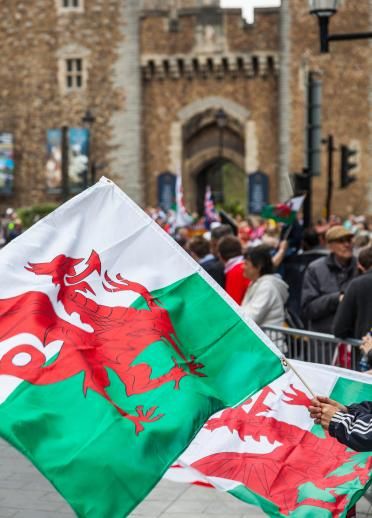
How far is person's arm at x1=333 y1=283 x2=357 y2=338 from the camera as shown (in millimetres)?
7049

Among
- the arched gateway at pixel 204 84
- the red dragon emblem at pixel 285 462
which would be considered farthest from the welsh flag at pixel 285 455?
the arched gateway at pixel 204 84

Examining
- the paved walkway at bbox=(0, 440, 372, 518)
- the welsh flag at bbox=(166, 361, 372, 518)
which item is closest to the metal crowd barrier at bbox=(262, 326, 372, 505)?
the paved walkway at bbox=(0, 440, 372, 518)

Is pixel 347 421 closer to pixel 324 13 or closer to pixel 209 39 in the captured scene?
pixel 324 13

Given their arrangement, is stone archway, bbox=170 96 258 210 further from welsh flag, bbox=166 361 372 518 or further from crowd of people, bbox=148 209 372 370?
welsh flag, bbox=166 361 372 518

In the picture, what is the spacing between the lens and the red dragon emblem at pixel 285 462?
485 centimetres

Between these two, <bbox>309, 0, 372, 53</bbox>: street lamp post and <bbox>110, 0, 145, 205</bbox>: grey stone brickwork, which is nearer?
<bbox>309, 0, 372, 53</bbox>: street lamp post

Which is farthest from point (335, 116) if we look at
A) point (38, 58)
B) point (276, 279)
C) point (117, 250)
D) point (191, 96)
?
point (117, 250)

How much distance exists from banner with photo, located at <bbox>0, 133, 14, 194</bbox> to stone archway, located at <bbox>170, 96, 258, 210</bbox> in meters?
5.41

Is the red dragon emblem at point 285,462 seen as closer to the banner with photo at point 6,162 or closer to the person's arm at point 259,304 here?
the person's arm at point 259,304

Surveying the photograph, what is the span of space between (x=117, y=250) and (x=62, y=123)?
3249 centimetres

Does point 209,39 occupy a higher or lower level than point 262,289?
higher

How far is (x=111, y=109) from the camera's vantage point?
3675 cm

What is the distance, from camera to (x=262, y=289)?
7.75 meters

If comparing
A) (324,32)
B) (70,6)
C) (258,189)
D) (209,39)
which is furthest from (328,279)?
(70,6)
